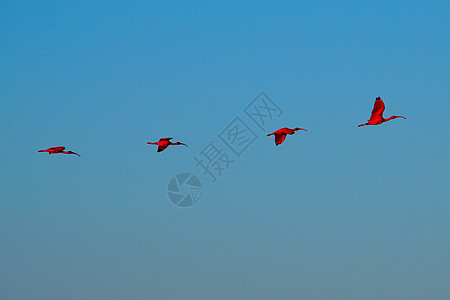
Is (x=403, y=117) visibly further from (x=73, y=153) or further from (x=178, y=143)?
(x=73, y=153)

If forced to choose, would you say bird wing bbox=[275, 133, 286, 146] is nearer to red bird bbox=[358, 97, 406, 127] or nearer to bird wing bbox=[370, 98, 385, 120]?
red bird bbox=[358, 97, 406, 127]

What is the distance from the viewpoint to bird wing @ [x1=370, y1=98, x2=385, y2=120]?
316ft

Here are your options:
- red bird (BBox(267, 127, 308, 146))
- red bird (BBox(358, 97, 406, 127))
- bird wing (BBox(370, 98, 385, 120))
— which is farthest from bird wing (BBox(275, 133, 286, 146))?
bird wing (BBox(370, 98, 385, 120))

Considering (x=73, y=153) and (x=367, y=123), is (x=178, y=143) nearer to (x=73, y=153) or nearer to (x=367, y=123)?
(x=73, y=153)

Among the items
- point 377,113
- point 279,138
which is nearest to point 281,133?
point 279,138

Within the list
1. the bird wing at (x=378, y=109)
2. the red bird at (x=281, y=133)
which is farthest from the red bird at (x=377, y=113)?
the red bird at (x=281, y=133)

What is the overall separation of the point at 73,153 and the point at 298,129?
20267mm

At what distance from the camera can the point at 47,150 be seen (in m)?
98.7

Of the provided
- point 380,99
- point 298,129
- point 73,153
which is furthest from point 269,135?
point 73,153

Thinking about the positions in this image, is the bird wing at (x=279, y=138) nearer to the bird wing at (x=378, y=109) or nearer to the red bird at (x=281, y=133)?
the red bird at (x=281, y=133)

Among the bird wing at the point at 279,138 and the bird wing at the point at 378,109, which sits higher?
the bird wing at the point at 378,109

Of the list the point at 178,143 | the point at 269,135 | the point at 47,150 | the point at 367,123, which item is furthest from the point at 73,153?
the point at 367,123

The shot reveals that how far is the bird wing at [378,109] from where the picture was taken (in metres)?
96.2

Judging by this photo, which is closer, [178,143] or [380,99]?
[380,99]
